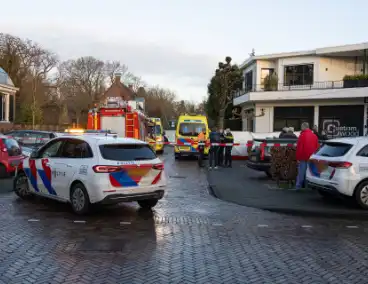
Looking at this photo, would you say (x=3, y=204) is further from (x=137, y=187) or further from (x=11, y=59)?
(x=11, y=59)

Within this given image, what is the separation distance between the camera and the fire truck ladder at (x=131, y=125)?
19.7 meters

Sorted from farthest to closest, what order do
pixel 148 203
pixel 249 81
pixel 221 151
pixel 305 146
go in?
pixel 249 81, pixel 221 151, pixel 305 146, pixel 148 203

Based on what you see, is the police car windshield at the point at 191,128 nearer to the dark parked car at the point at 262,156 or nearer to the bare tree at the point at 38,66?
the dark parked car at the point at 262,156

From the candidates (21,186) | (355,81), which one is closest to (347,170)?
(21,186)

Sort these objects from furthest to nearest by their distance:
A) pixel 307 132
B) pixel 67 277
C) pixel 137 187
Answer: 1. pixel 307 132
2. pixel 137 187
3. pixel 67 277

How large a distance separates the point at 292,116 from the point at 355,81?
6.01 metres

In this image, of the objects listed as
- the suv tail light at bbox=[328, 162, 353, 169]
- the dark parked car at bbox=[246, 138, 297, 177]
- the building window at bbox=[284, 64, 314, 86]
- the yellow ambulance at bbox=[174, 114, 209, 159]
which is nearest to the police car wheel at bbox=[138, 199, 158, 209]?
the suv tail light at bbox=[328, 162, 353, 169]

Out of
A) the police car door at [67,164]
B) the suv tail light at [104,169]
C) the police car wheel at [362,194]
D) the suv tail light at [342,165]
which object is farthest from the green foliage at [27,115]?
the police car wheel at [362,194]

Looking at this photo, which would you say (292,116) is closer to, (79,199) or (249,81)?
(249,81)

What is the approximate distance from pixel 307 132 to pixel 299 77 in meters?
26.1

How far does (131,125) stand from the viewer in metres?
19.8

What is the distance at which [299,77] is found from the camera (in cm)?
3572

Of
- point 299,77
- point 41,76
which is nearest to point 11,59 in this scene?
point 41,76

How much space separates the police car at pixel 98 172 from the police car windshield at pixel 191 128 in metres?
14.5
